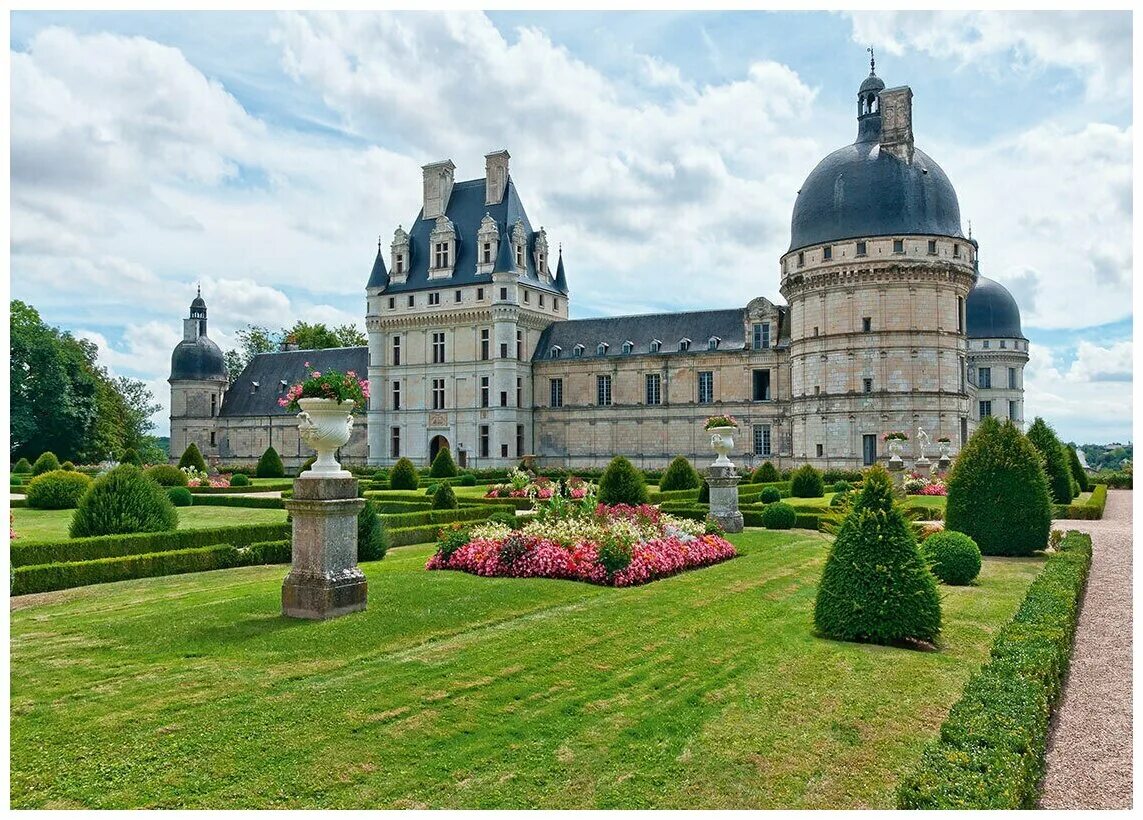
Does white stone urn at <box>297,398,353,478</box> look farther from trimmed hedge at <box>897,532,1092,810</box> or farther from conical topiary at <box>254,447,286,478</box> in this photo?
conical topiary at <box>254,447,286,478</box>

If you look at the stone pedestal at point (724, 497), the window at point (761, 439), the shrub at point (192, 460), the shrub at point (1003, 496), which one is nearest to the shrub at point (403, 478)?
the shrub at point (192, 460)

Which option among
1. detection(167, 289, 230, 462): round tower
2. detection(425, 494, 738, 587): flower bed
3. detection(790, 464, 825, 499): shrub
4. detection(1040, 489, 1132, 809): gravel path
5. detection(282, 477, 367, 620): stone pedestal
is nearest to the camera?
detection(1040, 489, 1132, 809): gravel path

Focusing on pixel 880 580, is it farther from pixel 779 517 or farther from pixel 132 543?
pixel 779 517

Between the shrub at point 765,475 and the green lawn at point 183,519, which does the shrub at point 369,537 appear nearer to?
the green lawn at point 183,519

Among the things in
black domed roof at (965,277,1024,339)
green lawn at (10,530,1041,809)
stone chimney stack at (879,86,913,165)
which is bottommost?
green lawn at (10,530,1041,809)

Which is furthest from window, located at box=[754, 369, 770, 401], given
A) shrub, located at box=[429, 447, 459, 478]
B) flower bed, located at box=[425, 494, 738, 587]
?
flower bed, located at box=[425, 494, 738, 587]

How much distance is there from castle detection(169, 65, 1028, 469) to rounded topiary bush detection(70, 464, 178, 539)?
34.3 m

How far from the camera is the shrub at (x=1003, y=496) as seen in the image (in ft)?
58.4

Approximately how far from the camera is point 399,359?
5856 cm

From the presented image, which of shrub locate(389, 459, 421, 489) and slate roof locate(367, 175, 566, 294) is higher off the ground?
slate roof locate(367, 175, 566, 294)

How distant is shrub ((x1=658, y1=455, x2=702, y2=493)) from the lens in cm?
3328

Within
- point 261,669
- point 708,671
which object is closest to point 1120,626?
point 708,671

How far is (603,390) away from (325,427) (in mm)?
45192

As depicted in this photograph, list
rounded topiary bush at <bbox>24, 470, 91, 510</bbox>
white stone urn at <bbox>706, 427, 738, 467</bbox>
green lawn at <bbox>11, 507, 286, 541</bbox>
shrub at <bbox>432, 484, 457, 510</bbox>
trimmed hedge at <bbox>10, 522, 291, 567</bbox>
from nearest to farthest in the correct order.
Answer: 1. trimmed hedge at <bbox>10, 522, 291, 567</bbox>
2. green lawn at <bbox>11, 507, 286, 541</bbox>
3. white stone urn at <bbox>706, 427, 738, 467</bbox>
4. shrub at <bbox>432, 484, 457, 510</bbox>
5. rounded topiary bush at <bbox>24, 470, 91, 510</bbox>
